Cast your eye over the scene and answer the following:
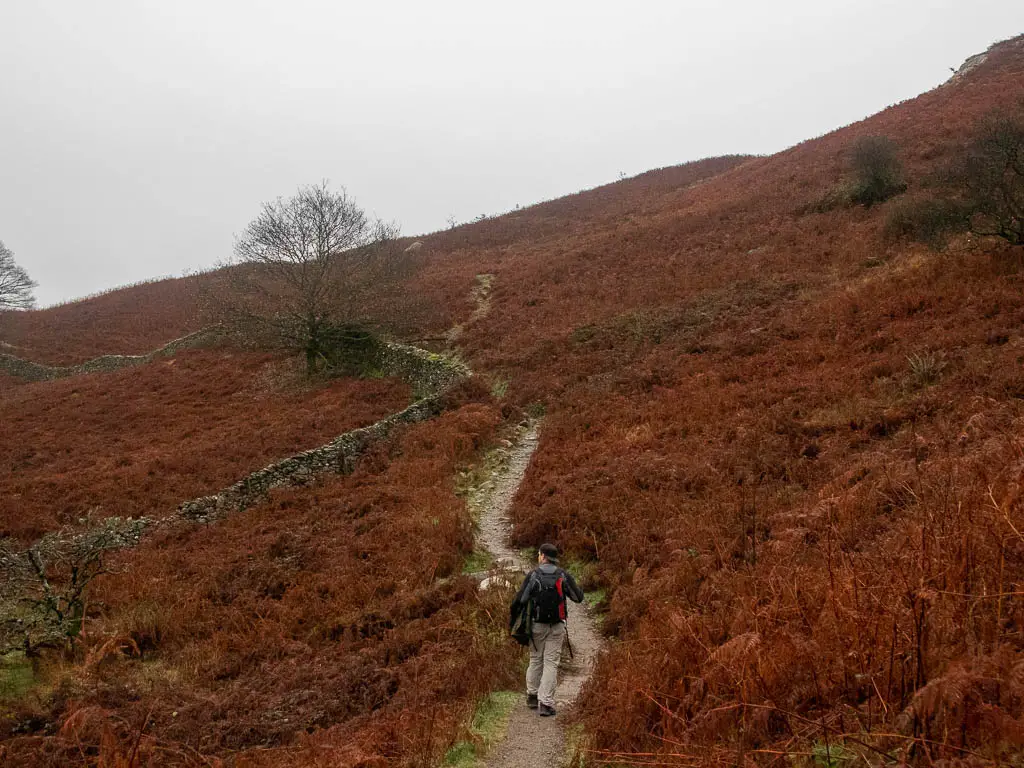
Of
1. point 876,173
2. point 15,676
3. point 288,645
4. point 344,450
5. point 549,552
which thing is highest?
point 876,173

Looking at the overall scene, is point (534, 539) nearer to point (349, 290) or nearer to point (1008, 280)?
point (1008, 280)

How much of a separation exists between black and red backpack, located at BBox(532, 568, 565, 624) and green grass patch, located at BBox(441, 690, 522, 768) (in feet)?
2.99

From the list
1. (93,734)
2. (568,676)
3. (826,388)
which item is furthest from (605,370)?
(93,734)

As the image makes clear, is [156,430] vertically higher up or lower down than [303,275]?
lower down

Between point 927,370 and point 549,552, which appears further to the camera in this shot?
point 927,370

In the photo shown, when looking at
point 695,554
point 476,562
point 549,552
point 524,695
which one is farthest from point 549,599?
point 476,562

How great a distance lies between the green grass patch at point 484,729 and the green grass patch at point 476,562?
3.91m

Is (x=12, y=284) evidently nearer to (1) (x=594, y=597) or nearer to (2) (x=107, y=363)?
(2) (x=107, y=363)

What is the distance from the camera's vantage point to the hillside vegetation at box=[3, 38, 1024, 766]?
366 cm

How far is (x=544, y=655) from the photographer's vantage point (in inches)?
234

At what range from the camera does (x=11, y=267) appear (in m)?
42.8

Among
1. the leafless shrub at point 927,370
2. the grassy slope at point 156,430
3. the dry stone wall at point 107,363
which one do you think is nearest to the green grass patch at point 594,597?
the leafless shrub at point 927,370

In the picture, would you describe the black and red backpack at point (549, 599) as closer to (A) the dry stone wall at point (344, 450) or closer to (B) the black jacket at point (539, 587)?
(B) the black jacket at point (539, 587)

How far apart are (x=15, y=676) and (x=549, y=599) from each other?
286 inches
